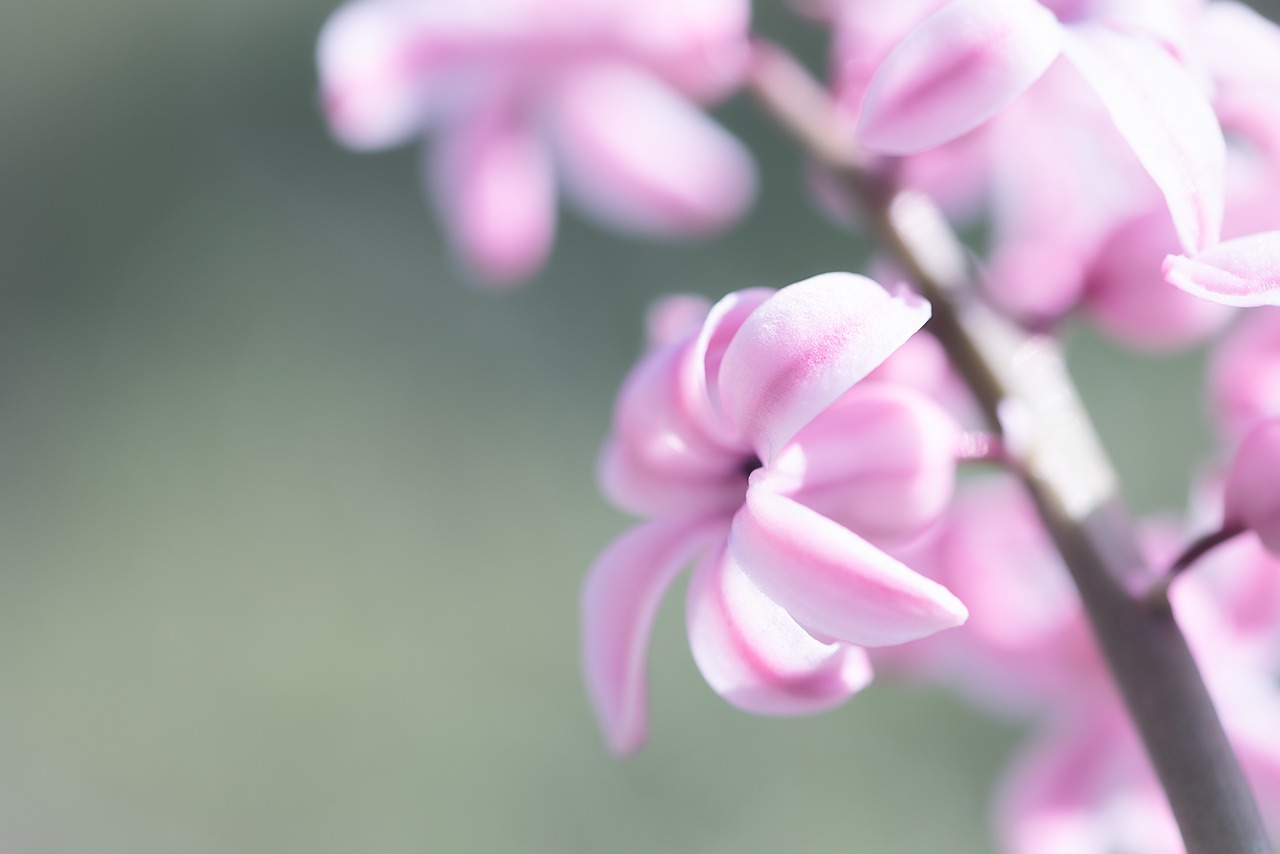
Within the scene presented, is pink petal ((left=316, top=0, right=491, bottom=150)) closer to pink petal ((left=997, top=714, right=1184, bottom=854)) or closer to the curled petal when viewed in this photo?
the curled petal

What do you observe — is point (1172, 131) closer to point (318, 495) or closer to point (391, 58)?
point (391, 58)

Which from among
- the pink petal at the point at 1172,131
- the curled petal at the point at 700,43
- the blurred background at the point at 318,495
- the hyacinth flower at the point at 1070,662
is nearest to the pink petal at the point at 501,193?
the curled petal at the point at 700,43

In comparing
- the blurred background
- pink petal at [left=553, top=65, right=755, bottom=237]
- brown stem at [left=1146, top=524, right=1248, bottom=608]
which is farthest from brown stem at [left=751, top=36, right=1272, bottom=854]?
the blurred background

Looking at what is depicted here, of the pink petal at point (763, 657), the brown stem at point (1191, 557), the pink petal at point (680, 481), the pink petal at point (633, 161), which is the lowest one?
the pink petal at point (633, 161)

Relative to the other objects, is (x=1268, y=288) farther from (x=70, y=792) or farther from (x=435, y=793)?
(x=70, y=792)

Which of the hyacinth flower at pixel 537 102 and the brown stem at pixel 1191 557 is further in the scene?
the hyacinth flower at pixel 537 102

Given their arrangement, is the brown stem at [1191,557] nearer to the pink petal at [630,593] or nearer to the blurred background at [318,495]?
the pink petal at [630,593]
